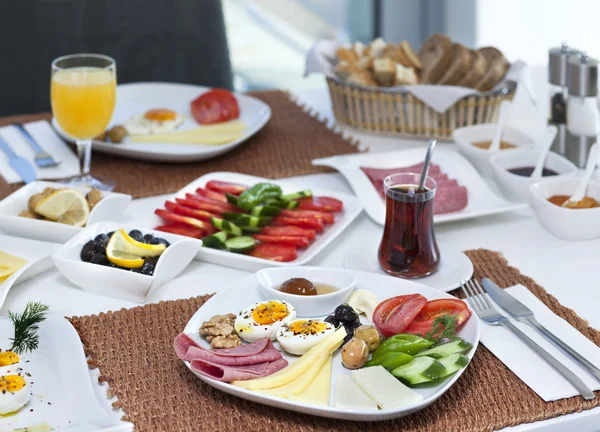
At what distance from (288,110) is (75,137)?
0.75 meters

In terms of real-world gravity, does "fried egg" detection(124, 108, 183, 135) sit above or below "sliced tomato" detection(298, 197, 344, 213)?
above

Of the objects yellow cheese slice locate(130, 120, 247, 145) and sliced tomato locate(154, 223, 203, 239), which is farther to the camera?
yellow cheese slice locate(130, 120, 247, 145)

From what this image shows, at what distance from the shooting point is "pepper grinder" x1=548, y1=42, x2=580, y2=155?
6.40 feet

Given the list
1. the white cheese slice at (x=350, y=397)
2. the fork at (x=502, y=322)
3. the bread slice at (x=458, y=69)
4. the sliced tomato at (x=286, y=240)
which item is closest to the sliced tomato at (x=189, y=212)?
the sliced tomato at (x=286, y=240)

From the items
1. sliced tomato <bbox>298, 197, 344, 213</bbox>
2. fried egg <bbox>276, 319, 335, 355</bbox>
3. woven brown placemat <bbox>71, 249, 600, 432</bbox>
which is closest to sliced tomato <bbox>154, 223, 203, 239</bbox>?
sliced tomato <bbox>298, 197, 344, 213</bbox>

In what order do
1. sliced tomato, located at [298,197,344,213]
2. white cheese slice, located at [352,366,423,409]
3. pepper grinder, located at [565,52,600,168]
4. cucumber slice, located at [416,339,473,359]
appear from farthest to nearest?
1. pepper grinder, located at [565,52,600,168]
2. sliced tomato, located at [298,197,344,213]
3. cucumber slice, located at [416,339,473,359]
4. white cheese slice, located at [352,366,423,409]

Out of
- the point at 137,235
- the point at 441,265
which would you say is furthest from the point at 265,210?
the point at 441,265

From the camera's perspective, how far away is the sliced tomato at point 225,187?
183 cm

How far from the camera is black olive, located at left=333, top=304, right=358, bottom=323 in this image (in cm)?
127

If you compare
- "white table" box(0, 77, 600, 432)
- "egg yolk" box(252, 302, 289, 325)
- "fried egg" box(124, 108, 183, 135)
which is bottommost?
"white table" box(0, 77, 600, 432)

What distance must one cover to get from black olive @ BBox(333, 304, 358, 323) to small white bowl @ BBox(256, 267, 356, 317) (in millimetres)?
50

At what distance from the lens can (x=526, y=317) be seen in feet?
4.38

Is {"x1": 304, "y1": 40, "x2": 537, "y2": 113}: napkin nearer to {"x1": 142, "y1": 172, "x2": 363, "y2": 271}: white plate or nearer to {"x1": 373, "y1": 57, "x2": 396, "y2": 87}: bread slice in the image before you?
{"x1": 373, "y1": 57, "x2": 396, "y2": 87}: bread slice

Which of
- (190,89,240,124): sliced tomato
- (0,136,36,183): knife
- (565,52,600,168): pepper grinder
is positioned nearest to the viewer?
(565,52,600,168): pepper grinder
